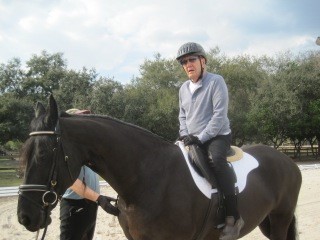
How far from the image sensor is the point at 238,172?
3.81 m

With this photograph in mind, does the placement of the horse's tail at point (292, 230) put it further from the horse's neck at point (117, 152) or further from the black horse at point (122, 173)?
the horse's neck at point (117, 152)

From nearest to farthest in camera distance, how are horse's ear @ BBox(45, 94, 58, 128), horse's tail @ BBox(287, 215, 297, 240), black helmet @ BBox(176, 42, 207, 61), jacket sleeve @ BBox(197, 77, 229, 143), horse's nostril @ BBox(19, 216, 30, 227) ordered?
horse's nostril @ BBox(19, 216, 30, 227), horse's ear @ BBox(45, 94, 58, 128), jacket sleeve @ BBox(197, 77, 229, 143), black helmet @ BBox(176, 42, 207, 61), horse's tail @ BBox(287, 215, 297, 240)

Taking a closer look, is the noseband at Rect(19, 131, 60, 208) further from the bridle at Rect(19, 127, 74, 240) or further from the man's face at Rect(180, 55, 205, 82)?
the man's face at Rect(180, 55, 205, 82)

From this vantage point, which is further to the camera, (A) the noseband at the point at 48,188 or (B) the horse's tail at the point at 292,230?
(B) the horse's tail at the point at 292,230

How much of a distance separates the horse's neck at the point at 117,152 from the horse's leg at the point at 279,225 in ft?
7.55

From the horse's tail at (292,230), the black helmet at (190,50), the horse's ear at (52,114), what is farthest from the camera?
the horse's tail at (292,230)

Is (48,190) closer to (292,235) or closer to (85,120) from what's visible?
(85,120)

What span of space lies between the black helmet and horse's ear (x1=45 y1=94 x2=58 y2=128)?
1.57 m

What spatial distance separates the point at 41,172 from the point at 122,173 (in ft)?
2.39

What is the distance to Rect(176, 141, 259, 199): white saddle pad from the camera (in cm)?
329

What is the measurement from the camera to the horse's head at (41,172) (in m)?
2.48

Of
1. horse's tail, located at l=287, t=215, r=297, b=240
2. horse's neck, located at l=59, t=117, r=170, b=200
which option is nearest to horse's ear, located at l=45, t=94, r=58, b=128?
horse's neck, located at l=59, t=117, r=170, b=200

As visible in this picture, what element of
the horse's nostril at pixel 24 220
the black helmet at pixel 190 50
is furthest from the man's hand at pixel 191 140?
the horse's nostril at pixel 24 220

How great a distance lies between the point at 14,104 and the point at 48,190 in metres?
33.7
